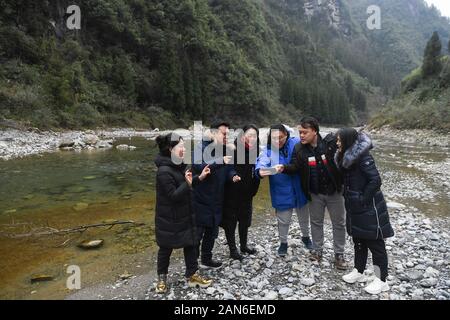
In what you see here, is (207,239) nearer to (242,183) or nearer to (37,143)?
(242,183)

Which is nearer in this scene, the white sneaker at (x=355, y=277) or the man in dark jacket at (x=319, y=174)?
the white sneaker at (x=355, y=277)

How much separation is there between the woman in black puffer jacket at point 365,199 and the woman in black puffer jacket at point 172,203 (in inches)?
84.6

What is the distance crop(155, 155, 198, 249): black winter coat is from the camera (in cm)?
437

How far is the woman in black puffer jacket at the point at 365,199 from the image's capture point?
4480 millimetres

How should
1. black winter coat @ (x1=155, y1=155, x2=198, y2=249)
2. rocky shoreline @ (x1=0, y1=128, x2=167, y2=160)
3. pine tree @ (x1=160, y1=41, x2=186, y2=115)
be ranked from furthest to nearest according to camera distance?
pine tree @ (x1=160, y1=41, x2=186, y2=115) → rocky shoreline @ (x1=0, y1=128, x2=167, y2=160) → black winter coat @ (x1=155, y1=155, x2=198, y2=249)

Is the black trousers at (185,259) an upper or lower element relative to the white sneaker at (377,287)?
upper

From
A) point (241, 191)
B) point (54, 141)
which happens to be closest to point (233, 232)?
point (241, 191)

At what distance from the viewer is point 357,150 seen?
4488 millimetres

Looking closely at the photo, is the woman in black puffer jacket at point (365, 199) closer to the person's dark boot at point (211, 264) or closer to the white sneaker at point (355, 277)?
the white sneaker at point (355, 277)

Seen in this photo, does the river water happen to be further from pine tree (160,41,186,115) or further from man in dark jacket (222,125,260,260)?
pine tree (160,41,186,115)

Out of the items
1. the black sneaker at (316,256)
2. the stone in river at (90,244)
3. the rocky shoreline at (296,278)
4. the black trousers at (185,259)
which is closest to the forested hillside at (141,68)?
the stone in river at (90,244)

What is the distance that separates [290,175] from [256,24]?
92.8m

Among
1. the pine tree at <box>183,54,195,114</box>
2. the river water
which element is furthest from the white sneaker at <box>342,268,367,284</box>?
the pine tree at <box>183,54,195,114</box>

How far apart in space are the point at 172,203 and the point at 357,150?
99.4 inches
